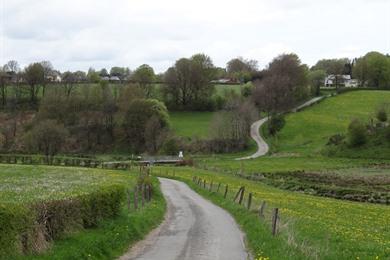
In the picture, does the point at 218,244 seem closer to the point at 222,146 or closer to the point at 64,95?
the point at 222,146

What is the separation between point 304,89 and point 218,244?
133619mm

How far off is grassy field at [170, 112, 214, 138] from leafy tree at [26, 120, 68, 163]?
28.4 meters

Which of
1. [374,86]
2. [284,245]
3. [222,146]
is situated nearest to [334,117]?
[222,146]

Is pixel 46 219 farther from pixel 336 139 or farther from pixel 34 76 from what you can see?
pixel 34 76

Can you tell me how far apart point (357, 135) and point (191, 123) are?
140 feet

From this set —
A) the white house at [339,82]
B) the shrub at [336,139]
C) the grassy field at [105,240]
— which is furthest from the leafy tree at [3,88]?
the grassy field at [105,240]

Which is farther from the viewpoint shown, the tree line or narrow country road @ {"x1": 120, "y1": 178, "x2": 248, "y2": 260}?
the tree line

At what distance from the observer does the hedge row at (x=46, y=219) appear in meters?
14.2

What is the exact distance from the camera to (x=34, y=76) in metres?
150

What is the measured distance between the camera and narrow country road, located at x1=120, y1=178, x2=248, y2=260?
19656 millimetres

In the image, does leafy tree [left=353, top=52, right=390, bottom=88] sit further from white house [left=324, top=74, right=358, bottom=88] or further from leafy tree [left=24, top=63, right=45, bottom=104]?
leafy tree [left=24, top=63, right=45, bottom=104]

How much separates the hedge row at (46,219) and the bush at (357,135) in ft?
293

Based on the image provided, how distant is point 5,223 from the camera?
14031 millimetres

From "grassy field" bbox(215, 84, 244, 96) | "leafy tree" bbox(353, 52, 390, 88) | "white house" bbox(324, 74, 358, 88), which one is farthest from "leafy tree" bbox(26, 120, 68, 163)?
"white house" bbox(324, 74, 358, 88)
